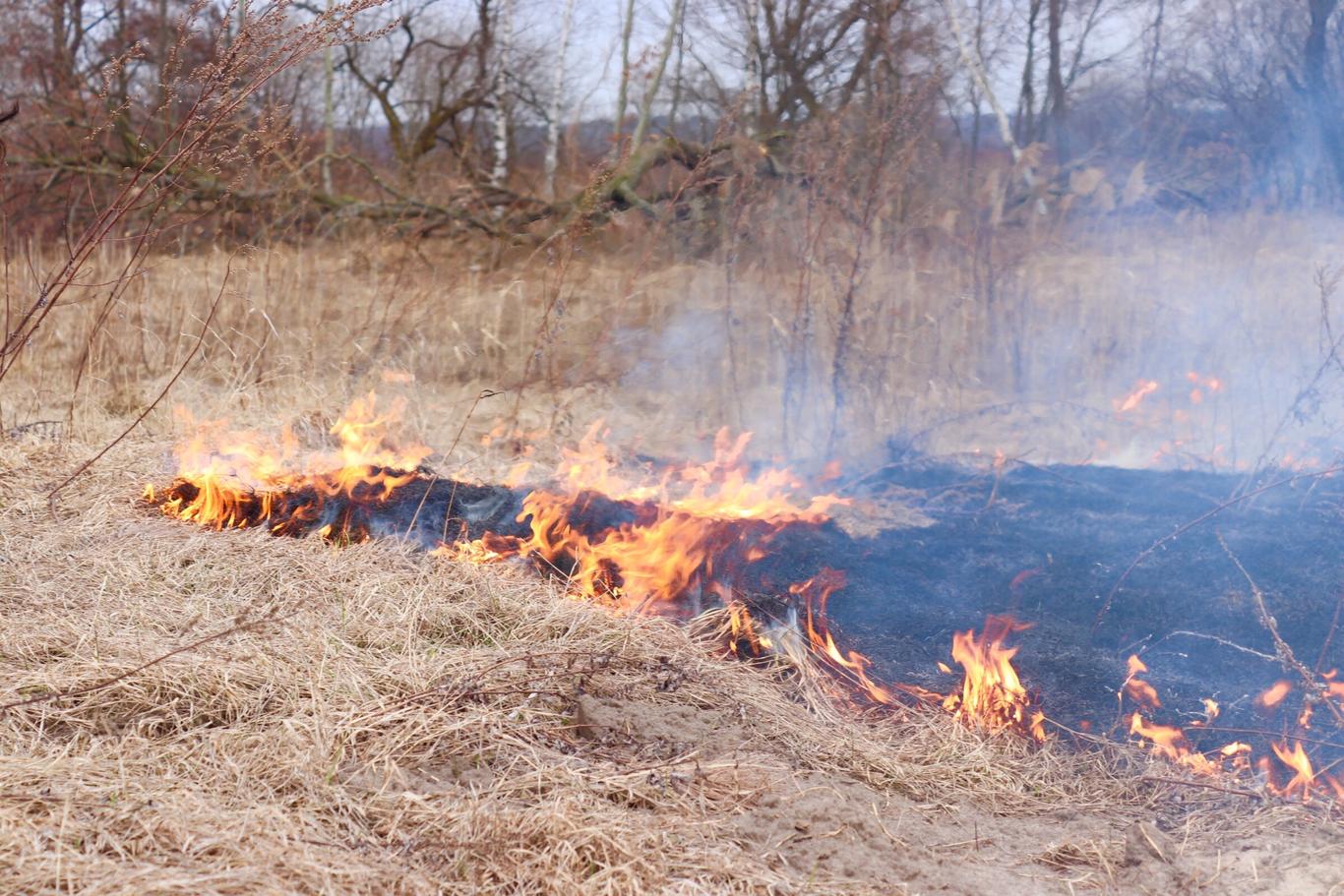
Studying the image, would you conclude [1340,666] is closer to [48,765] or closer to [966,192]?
[48,765]

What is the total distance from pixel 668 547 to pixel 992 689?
128cm

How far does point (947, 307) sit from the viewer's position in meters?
8.69

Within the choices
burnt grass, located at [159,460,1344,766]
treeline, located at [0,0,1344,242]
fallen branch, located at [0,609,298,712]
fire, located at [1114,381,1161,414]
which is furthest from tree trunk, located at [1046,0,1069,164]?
fallen branch, located at [0,609,298,712]

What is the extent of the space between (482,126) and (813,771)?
1646 centimetres

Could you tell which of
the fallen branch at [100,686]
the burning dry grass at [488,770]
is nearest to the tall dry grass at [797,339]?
the burning dry grass at [488,770]

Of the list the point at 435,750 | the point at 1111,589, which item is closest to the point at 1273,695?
the point at 1111,589

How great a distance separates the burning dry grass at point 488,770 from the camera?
2.01 metres

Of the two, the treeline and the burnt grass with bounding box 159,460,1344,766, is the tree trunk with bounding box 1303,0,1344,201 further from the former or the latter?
the burnt grass with bounding box 159,460,1344,766

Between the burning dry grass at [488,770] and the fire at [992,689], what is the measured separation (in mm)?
88

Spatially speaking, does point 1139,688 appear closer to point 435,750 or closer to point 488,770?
point 488,770

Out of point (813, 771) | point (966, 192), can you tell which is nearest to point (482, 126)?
point (966, 192)

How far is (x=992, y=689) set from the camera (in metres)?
3.24

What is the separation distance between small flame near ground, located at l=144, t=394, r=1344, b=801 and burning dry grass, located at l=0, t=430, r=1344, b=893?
0.17 meters

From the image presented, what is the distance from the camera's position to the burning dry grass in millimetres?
2010
